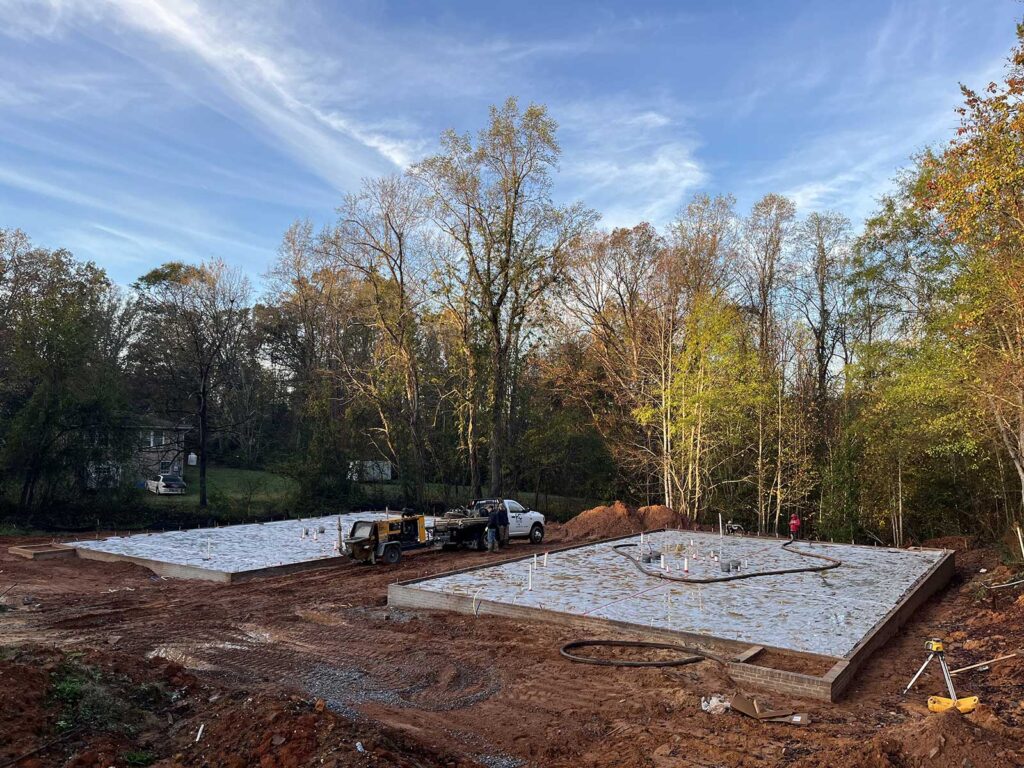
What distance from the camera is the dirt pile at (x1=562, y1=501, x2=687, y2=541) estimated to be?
2359cm

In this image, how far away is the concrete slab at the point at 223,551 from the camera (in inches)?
625

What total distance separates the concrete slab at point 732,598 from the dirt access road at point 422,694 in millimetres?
361

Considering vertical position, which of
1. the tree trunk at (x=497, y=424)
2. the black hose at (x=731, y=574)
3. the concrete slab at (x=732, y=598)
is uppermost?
the tree trunk at (x=497, y=424)

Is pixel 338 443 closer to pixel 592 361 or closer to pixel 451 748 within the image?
pixel 592 361

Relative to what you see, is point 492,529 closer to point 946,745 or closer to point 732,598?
point 732,598

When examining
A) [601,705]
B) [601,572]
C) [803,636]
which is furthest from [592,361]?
[601,705]

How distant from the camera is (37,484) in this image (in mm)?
25516

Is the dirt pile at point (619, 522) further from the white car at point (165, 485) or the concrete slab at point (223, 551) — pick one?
the white car at point (165, 485)

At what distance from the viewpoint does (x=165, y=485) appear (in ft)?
113

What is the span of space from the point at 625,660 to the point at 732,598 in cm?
396

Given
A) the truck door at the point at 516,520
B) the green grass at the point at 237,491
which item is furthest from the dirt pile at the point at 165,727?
the green grass at the point at 237,491

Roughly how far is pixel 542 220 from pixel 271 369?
26802 mm

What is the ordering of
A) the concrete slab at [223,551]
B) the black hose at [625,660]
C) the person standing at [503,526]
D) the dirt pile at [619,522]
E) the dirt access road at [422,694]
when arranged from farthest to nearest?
the dirt pile at [619,522]
the person standing at [503,526]
the concrete slab at [223,551]
the black hose at [625,660]
the dirt access road at [422,694]

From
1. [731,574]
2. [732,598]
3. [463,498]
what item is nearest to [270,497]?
[463,498]
